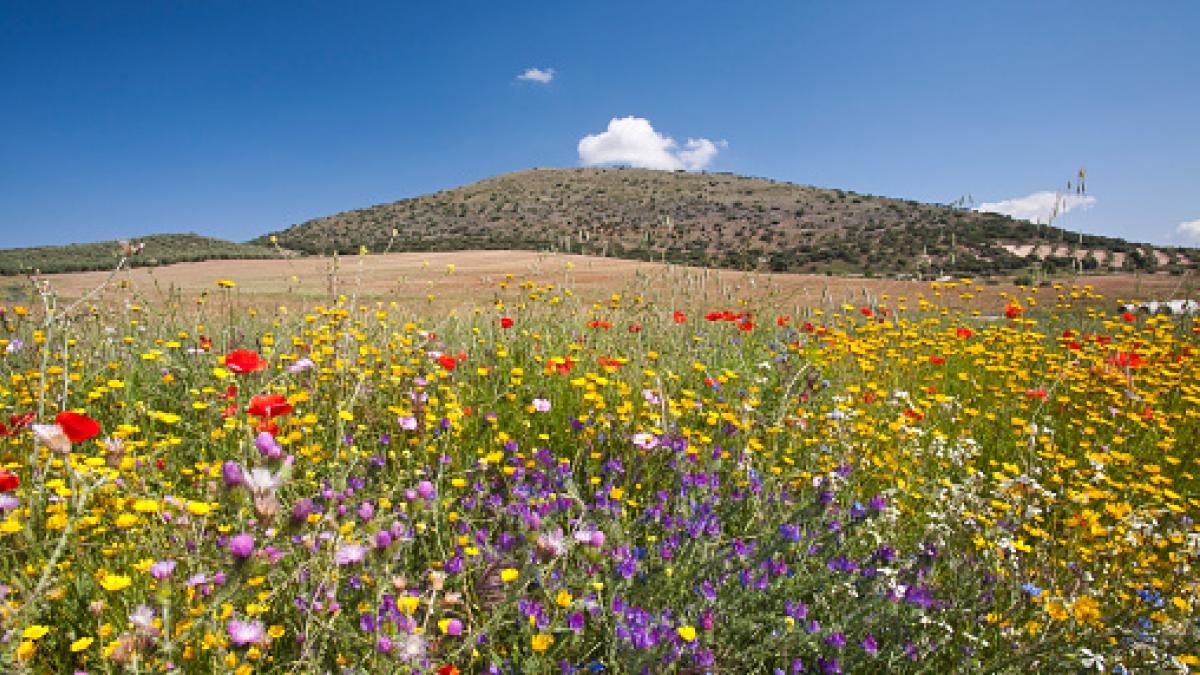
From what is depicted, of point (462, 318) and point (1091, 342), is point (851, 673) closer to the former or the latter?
point (1091, 342)

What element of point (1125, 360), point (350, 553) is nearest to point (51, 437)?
point (350, 553)

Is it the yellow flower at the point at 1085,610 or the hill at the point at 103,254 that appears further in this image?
the hill at the point at 103,254

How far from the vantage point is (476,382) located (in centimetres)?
394

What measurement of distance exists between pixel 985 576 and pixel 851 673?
2.42 feet

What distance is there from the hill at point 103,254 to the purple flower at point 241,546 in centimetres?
1945

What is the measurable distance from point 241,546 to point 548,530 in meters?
1.00

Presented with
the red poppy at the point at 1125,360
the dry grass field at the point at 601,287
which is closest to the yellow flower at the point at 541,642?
the dry grass field at the point at 601,287

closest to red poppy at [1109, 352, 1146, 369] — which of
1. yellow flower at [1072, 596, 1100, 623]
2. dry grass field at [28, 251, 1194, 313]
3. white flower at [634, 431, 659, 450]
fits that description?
dry grass field at [28, 251, 1194, 313]

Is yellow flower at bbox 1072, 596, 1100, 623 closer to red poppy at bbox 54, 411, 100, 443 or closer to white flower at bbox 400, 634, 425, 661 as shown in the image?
white flower at bbox 400, 634, 425, 661

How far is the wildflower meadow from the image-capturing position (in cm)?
143

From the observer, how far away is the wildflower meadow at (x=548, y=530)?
1432 millimetres

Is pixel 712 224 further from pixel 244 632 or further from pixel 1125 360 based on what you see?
pixel 244 632

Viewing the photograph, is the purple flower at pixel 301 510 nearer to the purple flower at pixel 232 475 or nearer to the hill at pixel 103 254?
the purple flower at pixel 232 475

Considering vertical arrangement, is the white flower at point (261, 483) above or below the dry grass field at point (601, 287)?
below
